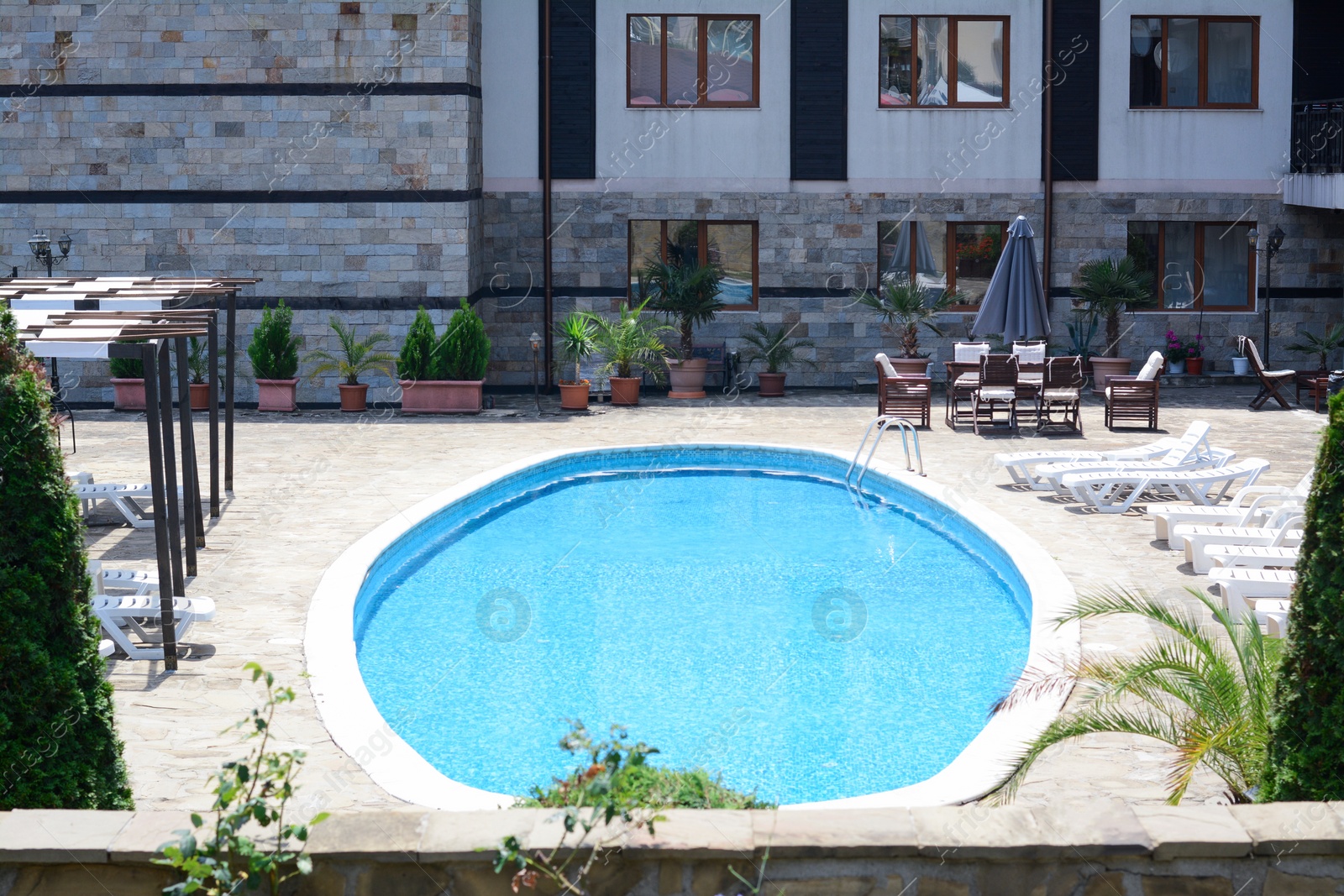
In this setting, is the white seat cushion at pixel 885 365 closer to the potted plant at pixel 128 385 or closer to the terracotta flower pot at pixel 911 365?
the terracotta flower pot at pixel 911 365

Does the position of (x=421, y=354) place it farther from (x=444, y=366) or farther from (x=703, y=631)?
(x=703, y=631)

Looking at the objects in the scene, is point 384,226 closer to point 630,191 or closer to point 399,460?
point 630,191

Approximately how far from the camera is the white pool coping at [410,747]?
5.86 m

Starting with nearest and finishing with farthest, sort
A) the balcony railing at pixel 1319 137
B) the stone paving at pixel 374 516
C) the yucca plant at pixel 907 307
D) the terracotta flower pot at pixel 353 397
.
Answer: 1. the stone paving at pixel 374 516
2. the terracotta flower pot at pixel 353 397
3. the balcony railing at pixel 1319 137
4. the yucca plant at pixel 907 307

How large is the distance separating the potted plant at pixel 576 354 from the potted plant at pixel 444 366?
3.71ft

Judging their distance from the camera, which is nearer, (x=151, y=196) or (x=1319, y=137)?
(x=151, y=196)

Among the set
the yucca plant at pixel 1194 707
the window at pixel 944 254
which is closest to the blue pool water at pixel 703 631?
the yucca plant at pixel 1194 707

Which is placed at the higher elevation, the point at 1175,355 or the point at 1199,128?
the point at 1199,128

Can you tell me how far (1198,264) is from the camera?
21.5 metres

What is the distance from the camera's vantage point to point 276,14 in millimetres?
19062

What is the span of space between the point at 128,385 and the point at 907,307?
10695 millimetres

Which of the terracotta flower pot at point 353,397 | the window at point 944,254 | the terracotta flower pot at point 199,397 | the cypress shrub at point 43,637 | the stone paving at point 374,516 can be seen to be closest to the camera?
the cypress shrub at point 43,637

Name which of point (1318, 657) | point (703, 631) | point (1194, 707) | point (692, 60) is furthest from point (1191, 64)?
point (1318, 657)

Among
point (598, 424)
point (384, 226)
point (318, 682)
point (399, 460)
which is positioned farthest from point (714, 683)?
point (384, 226)
